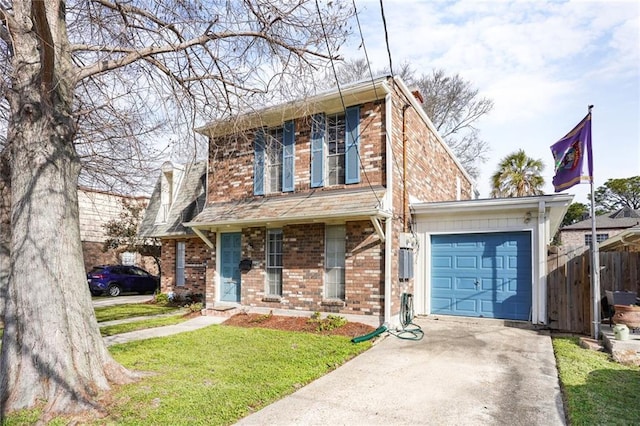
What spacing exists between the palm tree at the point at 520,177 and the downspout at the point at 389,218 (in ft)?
45.4

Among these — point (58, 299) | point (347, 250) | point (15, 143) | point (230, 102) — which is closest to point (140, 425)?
point (58, 299)

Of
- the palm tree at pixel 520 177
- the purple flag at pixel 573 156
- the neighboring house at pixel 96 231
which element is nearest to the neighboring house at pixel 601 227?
the palm tree at pixel 520 177

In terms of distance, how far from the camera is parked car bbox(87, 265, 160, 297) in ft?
59.8

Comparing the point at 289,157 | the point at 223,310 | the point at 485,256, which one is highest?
the point at 289,157

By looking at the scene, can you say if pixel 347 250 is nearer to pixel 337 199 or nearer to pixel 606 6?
pixel 337 199

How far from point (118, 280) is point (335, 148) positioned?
14192 mm

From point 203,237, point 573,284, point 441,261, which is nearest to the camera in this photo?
point 573,284

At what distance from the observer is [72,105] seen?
17.6 feet

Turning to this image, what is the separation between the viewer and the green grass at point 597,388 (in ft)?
13.7

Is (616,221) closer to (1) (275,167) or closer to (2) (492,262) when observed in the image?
(2) (492,262)

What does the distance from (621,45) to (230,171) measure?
369 inches

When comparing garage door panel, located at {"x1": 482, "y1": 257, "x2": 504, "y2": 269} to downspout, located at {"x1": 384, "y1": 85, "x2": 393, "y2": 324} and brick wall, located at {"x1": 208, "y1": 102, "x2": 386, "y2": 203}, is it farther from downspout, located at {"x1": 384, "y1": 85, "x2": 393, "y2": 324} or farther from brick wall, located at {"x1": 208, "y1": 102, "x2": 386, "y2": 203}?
brick wall, located at {"x1": 208, "y1": 102, "x2": 386, "y2": 203}

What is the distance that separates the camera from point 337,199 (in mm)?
9227

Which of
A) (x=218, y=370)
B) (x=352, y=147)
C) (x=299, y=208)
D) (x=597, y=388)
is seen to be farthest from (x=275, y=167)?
(x=597, y=388)
